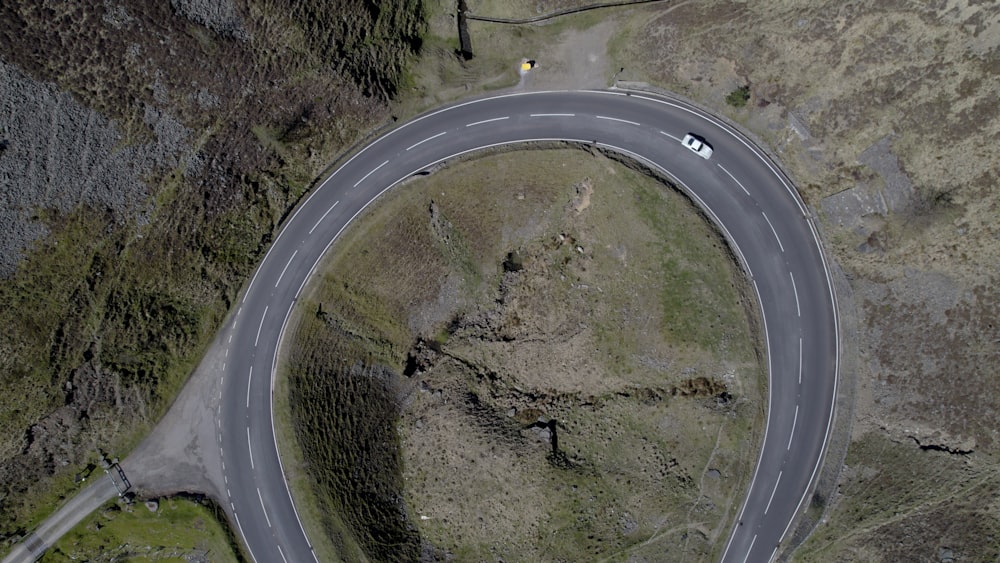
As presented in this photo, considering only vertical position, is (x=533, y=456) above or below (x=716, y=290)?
below

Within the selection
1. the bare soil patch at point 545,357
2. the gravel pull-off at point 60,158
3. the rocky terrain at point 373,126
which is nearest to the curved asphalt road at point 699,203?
the rocky terrain at point 373,126

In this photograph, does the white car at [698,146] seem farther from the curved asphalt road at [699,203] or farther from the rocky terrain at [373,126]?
the rocky terrain at [373,126]

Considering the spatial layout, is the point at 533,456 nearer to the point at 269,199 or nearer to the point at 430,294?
the point at 430,294

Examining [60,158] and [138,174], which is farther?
[138,174]

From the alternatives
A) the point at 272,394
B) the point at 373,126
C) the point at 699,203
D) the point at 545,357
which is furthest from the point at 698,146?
the point at 272,394

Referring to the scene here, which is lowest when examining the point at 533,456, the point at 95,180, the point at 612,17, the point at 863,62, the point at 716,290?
the point at 533,456

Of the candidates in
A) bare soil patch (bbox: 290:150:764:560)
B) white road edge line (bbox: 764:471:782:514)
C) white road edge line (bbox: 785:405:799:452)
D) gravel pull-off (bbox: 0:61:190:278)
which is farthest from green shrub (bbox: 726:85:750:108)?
gravel pull-off (bbox: 0:61:190:278)

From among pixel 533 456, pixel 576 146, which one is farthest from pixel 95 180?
pixel 533 456

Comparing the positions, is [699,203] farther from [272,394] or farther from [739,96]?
[272,394]
